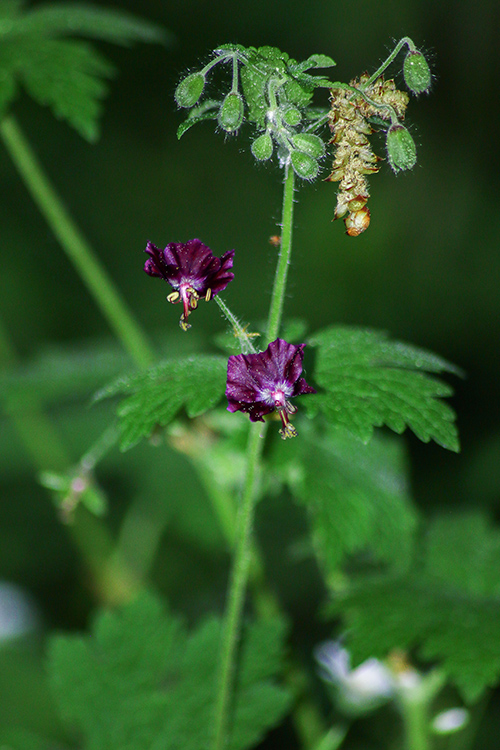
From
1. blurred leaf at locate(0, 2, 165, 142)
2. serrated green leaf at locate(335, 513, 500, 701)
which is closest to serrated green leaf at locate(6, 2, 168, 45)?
blurred leaf at locate(0, 2, 165, 142)

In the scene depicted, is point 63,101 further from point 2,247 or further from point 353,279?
point 2,247

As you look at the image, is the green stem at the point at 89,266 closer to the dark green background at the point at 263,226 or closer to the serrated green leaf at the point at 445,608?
the serrated green leaf at the point at 445,608

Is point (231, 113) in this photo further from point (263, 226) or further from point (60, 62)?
point (263, 226)

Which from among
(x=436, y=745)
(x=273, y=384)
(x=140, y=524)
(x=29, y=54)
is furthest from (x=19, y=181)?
(x=273, y=384)

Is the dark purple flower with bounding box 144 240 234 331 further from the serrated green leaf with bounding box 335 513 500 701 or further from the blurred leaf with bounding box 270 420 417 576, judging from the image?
the serrated green leaf with bounding box 335 513 500 701

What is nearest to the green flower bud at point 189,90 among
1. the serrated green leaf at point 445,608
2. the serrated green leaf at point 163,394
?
the serrated green leaf at point 163,394

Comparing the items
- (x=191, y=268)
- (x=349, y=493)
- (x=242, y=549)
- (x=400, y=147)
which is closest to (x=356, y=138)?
(x=400, y=147)
